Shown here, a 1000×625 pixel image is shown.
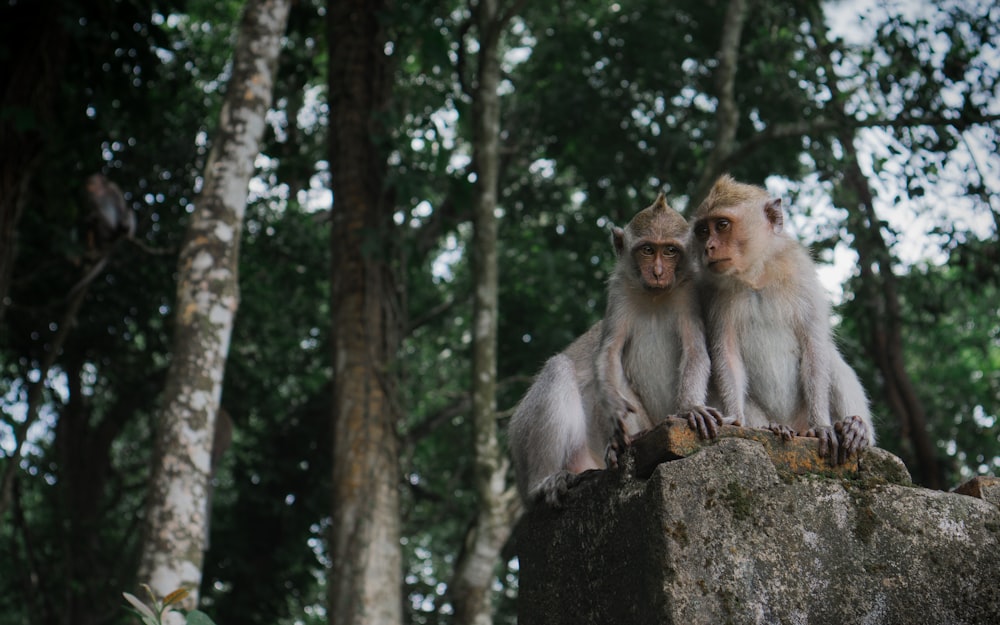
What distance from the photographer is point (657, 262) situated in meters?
4.16

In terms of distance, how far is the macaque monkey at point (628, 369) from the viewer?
4.18 m

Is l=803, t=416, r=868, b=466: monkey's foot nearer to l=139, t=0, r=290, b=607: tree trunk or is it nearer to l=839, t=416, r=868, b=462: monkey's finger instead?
l=839, t=416, r=868, b=462: monkey's finger

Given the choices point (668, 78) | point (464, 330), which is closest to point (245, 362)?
point (464, 330)

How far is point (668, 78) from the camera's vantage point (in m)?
12.7

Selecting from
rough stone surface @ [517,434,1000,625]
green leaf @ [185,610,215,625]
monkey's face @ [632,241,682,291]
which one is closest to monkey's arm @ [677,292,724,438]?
monkey's face @ [632,241,682,291]

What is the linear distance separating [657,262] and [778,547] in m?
1.44

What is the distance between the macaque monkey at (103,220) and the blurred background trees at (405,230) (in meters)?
0.28

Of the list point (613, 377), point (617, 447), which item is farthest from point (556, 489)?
point (613, 377)

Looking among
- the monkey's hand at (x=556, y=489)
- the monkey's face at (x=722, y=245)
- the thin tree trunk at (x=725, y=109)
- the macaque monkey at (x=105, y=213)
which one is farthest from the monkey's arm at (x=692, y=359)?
the macaque monkey at (x=105, y=213)

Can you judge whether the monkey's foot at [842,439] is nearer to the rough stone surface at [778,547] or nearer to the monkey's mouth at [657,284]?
the rough stone surface at [778,547]

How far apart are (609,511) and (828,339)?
A: 4.53 feet

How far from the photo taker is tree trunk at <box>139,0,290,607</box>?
5.72m

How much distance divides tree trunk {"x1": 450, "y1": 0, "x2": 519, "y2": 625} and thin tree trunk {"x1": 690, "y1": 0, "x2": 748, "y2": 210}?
191 cm

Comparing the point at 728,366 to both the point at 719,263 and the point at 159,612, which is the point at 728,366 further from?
the point at 159,612
